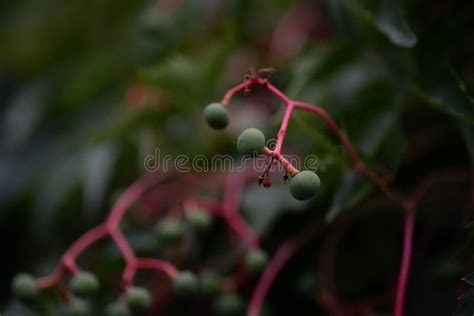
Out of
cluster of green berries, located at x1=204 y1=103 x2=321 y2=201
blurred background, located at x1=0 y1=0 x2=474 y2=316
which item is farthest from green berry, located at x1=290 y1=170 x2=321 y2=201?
blurred background, located at x1=0 y1=0 x2=474 y2=316

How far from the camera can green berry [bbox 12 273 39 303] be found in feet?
2.28

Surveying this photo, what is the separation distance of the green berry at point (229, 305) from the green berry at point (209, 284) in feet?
0.05

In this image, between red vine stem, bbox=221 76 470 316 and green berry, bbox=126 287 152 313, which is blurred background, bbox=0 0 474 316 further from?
green berry, bbox=126 287 152 313

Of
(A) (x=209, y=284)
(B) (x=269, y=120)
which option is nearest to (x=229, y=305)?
(A) (x=209, y=284)

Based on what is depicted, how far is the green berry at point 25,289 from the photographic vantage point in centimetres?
70

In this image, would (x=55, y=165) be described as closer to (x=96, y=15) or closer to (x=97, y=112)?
(x=97, y=112)

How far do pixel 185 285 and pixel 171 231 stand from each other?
93 millimetres

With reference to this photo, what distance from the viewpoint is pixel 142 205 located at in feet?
3.15

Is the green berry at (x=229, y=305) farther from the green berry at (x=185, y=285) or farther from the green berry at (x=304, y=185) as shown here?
the green berry at (x=304, y=185)

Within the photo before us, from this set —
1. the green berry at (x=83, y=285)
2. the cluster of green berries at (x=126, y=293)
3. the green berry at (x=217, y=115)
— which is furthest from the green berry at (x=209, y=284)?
the green berry at (x=217, y=115)

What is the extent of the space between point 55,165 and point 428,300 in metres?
0.63

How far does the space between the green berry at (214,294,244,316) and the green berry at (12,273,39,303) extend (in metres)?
0.20

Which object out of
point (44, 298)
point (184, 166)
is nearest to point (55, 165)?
point (184, 166)

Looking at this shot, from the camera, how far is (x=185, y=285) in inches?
27.0
